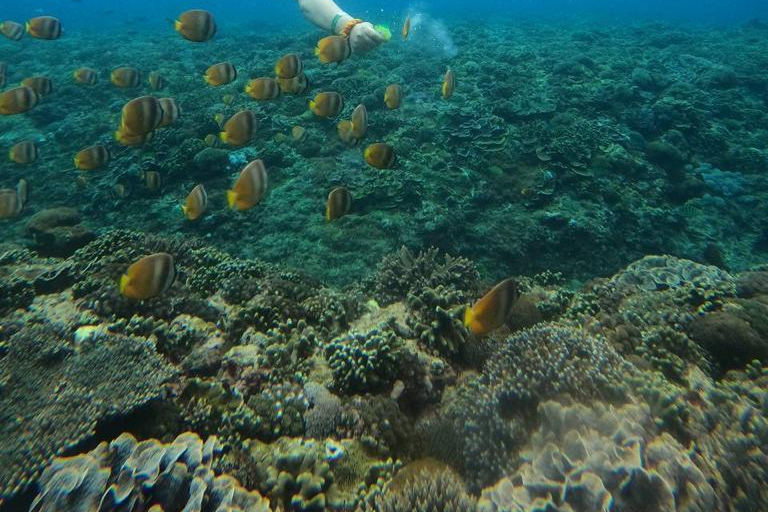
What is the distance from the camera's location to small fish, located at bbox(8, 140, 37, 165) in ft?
24.3

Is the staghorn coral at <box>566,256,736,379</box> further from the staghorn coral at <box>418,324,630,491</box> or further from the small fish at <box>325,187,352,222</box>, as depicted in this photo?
the small fish at <box>325,187,352,222</box>

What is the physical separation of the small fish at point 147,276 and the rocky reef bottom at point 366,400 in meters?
0.58

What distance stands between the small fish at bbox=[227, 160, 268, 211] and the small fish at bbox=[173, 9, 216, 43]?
2.71 metres

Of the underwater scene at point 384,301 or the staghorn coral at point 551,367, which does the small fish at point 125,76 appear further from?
the staghorn coral at point 551,367

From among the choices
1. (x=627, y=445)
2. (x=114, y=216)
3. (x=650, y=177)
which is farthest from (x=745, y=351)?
(x=114, y=216)

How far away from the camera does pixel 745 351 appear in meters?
4.13

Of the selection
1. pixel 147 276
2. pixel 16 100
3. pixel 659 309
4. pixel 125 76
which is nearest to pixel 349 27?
pixel 125 76

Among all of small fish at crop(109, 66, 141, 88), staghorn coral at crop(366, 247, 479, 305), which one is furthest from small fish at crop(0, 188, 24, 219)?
staghorn coral at crop(366, 247, 479, 305)

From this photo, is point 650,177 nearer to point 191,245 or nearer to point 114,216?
point 191,245

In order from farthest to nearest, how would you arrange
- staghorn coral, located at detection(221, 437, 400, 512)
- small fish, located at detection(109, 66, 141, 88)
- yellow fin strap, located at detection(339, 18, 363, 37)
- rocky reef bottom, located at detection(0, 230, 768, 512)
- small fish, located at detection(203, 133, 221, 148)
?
1. small fish, located at detection(203, 133, 221, 148)
2. small fish, located at detection(109, 66, 141, 88)
3. yellow fin strap, located at detection(339, 18, 363, 37)
4. staghorn coral, located at detection(221, 437, 400, 512)
5. rocky reef bottom, located at detection(0, 230, 768, 512)

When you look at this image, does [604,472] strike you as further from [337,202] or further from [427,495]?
[337,202]

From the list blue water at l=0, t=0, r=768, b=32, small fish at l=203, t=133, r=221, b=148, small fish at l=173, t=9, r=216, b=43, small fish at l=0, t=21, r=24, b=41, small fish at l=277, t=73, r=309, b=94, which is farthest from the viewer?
blue water at l=0, t=0, r=768, b=32

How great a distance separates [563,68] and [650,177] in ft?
23.0

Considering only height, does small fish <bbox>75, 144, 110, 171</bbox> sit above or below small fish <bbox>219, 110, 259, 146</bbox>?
below
